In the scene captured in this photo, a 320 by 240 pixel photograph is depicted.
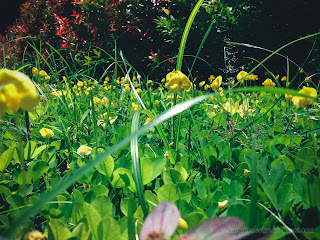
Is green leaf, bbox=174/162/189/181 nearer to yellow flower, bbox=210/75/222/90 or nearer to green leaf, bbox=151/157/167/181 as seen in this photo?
green leaf, bbox=151/157/167/181

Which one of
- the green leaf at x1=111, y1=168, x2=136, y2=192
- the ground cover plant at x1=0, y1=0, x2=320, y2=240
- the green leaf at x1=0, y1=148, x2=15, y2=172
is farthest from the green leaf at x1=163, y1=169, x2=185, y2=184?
the green leaf at x1=0, y1=148, x2=15, y2=172

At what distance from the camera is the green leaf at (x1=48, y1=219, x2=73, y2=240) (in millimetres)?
534

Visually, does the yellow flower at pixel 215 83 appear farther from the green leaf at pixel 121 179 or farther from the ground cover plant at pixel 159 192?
the green leaf at pixel 121 179

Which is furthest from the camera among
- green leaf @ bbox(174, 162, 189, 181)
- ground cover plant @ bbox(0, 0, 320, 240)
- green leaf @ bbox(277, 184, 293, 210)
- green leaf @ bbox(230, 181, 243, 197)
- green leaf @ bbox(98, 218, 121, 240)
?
green leaf @ bbox(174, 162, 189, 181)

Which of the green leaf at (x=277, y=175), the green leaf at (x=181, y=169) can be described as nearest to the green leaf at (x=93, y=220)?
the green leaf at (x=181, y=169)

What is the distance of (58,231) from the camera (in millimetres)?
536

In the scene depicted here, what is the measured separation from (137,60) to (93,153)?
4.54 m

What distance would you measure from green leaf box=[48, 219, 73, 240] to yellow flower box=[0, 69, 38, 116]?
0.25 meters

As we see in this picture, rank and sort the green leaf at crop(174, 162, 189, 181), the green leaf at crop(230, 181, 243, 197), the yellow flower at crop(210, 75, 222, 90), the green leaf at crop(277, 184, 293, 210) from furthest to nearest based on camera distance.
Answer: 1. the yellow flower at crop(210, 75, 222, 90)
2. the green leaf at crop(174, 162, 189, 181)
3. the green leaf at crop(230, 181, 243, 197)
4. the green leaf at crop(277, 184, 293, 210)

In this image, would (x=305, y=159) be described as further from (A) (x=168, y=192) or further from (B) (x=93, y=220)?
(B) (x=93, y=220)

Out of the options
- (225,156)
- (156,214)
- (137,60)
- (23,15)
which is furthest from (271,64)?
(23,15)

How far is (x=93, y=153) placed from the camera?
101 cm

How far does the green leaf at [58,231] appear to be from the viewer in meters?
0.53

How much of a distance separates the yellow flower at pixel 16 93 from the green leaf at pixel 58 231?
9.9 inches
